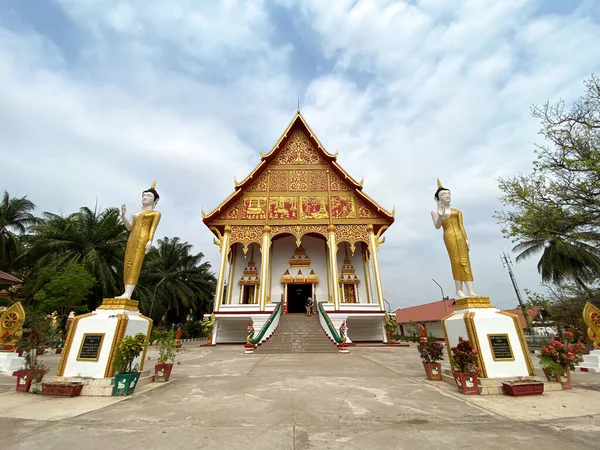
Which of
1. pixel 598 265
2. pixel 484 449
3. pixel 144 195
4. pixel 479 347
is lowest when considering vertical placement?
pixel 484 449

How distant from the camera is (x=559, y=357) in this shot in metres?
4.86

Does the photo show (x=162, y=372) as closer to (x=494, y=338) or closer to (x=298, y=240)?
(x=494, y=338)

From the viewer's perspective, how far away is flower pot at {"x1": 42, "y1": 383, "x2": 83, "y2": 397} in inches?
174

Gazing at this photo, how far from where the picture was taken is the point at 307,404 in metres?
3.92

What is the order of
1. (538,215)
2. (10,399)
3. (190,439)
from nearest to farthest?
(190,439), (10,399), (538,215)

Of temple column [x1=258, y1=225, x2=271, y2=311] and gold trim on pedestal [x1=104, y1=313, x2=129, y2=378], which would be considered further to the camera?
temple column [x1=258, y1=225, x2=271, y2=311]

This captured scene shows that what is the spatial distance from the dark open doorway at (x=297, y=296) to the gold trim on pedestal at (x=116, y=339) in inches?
488

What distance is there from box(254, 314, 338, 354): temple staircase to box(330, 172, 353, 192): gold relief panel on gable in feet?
23.0

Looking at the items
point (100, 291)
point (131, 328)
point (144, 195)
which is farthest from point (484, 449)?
point (100, 291)

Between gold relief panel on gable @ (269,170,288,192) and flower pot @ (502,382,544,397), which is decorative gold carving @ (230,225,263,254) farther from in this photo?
flower pot @ (502,382,544,397)

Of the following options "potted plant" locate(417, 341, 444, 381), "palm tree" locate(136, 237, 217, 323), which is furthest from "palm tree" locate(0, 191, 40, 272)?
"potted plant" locate(417, 341, 444, 381)

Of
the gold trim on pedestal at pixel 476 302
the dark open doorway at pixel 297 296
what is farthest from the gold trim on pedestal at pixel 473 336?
the dark open doorway at pixel 297 296

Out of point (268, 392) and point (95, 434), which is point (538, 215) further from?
point (95, 434)

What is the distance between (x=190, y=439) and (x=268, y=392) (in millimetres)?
2021
